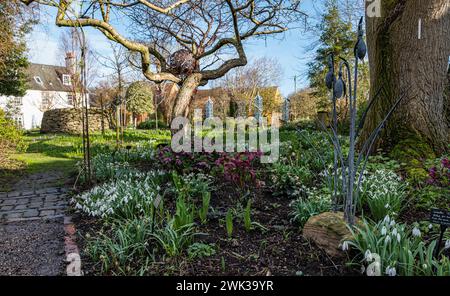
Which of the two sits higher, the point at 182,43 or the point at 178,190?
the point at 182,43

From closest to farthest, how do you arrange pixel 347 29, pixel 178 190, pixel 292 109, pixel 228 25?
1. pixel 178 190
2. pixel 228 25
3. pixel 347 29
4. pixel 292 109

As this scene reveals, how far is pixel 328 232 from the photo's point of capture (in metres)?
2.32

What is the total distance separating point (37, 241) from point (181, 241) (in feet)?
5.14

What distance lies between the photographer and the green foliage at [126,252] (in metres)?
2.22

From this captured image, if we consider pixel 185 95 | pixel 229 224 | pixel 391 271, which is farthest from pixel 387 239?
pixel 185 95

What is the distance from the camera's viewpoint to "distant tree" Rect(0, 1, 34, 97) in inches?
243

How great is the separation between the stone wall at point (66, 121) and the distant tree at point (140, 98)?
7481 millimetres

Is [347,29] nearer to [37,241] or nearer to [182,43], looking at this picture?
[182,43]

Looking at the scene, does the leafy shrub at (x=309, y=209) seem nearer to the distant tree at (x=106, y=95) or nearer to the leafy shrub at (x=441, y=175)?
the leafy shrub at (x=441, y=175)

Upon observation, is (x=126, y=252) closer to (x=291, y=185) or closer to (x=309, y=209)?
(x=309, y=209)

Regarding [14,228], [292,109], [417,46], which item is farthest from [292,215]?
[292,109]

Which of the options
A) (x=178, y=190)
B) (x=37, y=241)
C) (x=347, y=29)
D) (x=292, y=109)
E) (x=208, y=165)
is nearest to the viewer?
(x=37, y=241)

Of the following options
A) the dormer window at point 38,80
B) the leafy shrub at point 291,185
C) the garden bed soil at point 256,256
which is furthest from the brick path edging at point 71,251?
the dormer window at point 38,80
